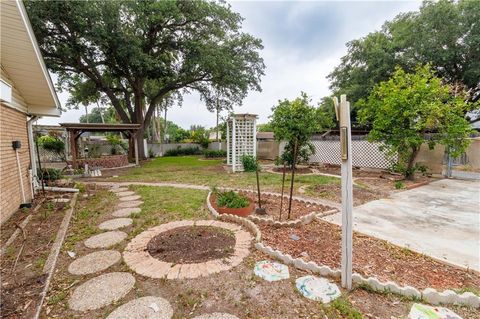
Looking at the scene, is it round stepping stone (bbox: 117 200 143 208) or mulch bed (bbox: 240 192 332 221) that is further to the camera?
round stepping stone (bbox: 117 200 143 208)

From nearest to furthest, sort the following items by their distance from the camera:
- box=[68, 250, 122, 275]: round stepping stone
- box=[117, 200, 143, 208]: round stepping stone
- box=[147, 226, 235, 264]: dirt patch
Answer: box=[68, 250, 122, 275]: round stepping stone, box=[147, 226, 235, 264]: dirt patch, box=[117, 200, 143, 208]: round stepping stone

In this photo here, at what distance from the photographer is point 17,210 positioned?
4.56m

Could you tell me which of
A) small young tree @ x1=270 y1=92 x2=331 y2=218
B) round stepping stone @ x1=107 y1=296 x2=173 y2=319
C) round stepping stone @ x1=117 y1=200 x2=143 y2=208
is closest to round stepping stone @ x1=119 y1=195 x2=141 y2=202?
round stepping stone @ x1=117 y1=200 x2=143 y2=208

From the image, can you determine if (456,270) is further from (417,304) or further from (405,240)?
(417,304)

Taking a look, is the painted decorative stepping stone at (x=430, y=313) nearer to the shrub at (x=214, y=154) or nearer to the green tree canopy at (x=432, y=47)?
the green tree canopy at (x=432, y=47)

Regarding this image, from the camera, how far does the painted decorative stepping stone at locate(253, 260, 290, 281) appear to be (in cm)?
236

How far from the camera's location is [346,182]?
2.04m

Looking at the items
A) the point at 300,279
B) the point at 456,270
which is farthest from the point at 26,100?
the point at 456,270

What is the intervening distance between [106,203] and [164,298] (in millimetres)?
4162

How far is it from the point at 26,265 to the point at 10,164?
2.92 metres

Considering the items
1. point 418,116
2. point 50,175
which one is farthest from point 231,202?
point 418,116

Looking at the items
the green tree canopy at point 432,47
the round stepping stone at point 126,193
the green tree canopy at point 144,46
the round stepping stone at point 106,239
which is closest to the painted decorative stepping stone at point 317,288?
the round stepping stone at point 106,239

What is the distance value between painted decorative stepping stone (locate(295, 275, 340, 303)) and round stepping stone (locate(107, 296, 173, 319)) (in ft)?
4.07

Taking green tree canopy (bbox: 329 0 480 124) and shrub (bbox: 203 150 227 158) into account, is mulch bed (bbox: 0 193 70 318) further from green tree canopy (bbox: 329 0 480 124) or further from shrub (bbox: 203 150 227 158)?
shrub (bbox: 203 150 227 158)
